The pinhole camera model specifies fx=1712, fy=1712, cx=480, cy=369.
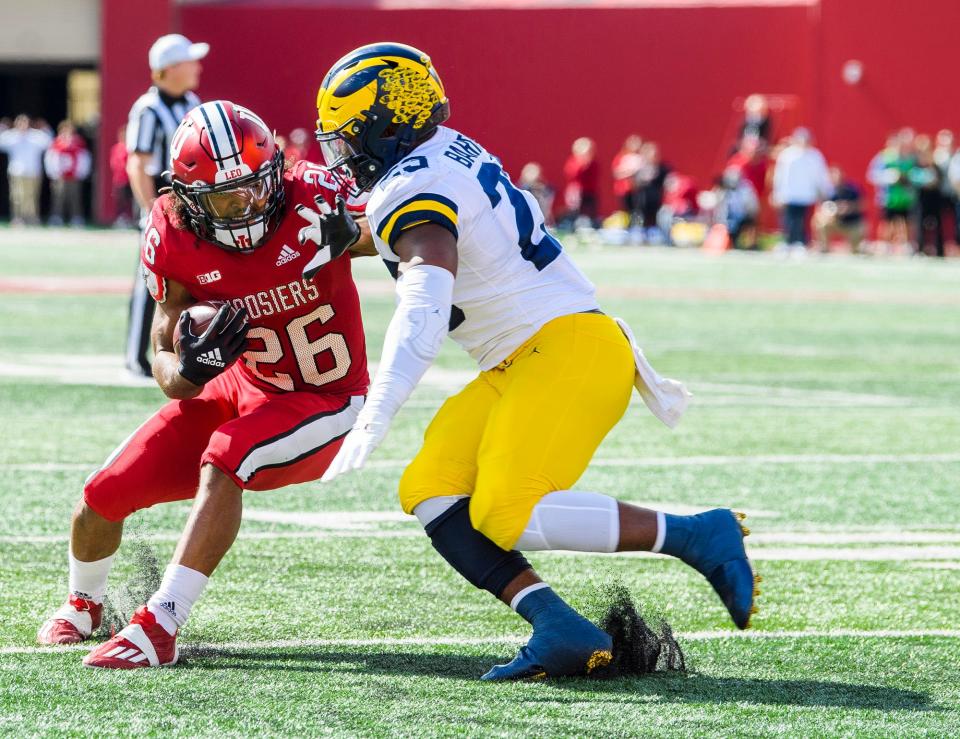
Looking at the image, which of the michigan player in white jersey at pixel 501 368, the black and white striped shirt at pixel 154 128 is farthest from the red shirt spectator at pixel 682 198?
the michigan player in white jersey at pixel 501 368

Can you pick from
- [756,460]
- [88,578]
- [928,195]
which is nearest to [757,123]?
[928,195]

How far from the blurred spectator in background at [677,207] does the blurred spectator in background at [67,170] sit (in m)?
11.0

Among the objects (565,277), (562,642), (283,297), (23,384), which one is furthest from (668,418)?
(23,384)

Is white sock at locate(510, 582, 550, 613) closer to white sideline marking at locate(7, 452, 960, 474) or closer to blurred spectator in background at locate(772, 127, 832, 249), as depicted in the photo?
white sideline marking at locate(7, 452, 960, 474)

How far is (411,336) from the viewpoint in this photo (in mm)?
3828

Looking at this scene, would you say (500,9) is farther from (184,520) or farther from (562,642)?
(562,642)

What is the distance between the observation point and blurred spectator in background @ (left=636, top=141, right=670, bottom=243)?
1147 inches

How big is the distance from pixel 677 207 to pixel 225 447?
25.8 meters

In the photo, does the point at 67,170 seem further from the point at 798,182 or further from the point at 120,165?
the point at 798,182

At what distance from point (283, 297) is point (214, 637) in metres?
0.92

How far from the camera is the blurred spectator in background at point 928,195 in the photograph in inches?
1024

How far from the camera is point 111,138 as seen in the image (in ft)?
114

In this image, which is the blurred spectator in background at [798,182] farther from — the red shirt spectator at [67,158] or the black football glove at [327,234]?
the black football glove at [327,234]

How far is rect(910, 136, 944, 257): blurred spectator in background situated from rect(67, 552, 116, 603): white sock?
22934 mm
